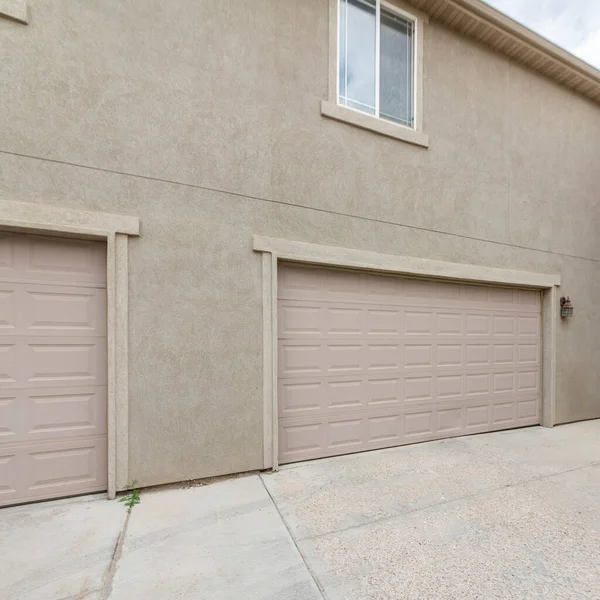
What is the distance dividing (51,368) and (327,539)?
270 cm

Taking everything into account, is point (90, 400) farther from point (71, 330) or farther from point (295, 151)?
point (295, 151)

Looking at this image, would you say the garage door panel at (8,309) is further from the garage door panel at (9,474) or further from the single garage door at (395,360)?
the single garage door at (395,360)

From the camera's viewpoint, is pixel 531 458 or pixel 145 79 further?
pixel 531 458

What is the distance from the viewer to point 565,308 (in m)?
5.56

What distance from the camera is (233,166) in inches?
141

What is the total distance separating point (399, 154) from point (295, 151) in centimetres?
145

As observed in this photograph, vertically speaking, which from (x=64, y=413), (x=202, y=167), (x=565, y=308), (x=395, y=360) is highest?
(x=202, y=167)

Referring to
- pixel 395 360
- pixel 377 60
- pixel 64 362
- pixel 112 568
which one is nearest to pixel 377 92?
pixel 377 60

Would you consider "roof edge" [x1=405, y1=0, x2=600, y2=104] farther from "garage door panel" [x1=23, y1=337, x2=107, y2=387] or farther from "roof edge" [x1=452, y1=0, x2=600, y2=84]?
"garage door panel" [x1=23, y1=337, x2=107, y2=387]

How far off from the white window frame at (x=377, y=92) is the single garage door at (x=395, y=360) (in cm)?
182

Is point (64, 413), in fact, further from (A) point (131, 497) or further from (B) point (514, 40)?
(B) point (514, 40)

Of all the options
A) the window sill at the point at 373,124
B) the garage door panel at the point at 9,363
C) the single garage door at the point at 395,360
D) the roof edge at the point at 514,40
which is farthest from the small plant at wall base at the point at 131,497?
the roof edge at the point at 514,40

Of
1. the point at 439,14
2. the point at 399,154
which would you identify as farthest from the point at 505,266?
the point at 439,14

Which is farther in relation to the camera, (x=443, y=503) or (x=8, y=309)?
(x=443, y=503)
